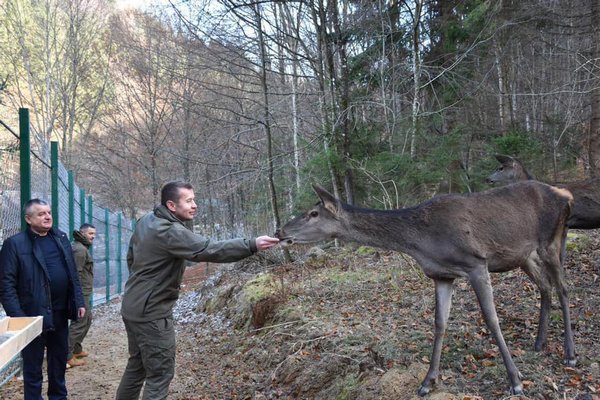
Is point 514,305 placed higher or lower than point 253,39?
lower

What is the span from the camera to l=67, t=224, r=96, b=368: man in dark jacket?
852 cm

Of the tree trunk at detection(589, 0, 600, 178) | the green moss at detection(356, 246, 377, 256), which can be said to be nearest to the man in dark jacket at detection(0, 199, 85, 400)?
the green moss at detection(356, 246, 377, 256)

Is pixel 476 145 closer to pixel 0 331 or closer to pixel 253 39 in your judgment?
pixel 253 39

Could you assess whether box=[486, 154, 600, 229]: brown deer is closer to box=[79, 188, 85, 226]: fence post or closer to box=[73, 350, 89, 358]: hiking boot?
box=[73, 350, 89, 358]: hiking boot

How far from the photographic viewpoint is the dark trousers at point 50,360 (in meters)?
5.70

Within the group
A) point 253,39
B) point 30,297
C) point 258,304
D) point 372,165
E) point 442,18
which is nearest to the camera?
point 30,297

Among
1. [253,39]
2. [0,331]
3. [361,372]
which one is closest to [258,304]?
[361,372]

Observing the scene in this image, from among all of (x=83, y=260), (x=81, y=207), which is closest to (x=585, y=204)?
(x=83, y=260)

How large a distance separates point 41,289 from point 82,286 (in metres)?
3.16

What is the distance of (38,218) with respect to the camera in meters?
5.80

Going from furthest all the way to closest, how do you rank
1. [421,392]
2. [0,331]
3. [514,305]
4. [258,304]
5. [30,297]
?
1. [258,304]
2. [514,305]
3. [30,297]
4. [421,392]
5. [0,331]

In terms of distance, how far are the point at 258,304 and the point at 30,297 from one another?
4.82 meters

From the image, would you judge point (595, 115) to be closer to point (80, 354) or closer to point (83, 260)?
point (83, 260)

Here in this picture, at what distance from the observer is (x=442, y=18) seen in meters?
15.9
